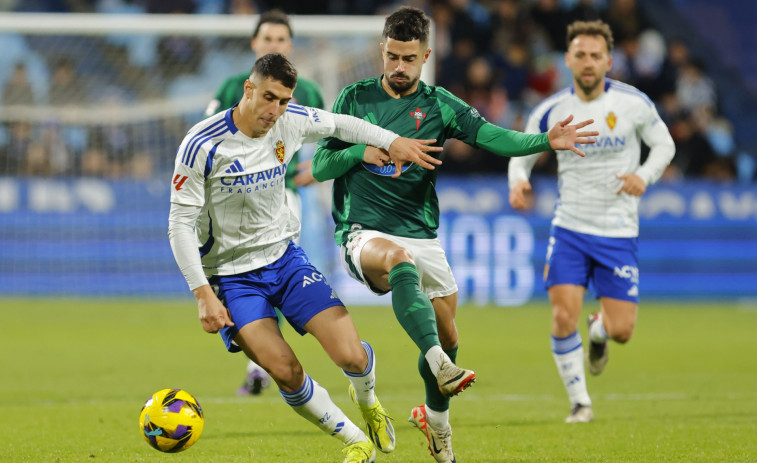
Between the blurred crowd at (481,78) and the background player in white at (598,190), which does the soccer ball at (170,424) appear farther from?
the blurred crowd at (481,78)

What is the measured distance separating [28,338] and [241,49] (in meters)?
5.19

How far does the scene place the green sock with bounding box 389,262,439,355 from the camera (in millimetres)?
5297

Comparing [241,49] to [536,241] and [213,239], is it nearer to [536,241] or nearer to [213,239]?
[536,241]

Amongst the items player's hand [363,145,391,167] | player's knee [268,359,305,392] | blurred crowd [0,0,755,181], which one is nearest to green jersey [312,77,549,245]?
player's hand [363,145,391,167]

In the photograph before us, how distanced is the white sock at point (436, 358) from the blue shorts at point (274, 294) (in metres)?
0.71

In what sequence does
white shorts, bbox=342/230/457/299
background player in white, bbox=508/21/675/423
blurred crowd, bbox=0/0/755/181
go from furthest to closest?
1. blurred crowd, bbox=0/0/755/181
2. background player in white, bbox=508/21/675/423
3. white shorts, bbox=342/230/457/299

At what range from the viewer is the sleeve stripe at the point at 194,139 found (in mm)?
5375

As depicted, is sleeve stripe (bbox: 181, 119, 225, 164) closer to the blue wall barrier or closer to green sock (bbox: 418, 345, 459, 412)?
green sock (bbox: 418, 345, 459, 412)

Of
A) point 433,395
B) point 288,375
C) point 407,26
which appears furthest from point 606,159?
point 288,375

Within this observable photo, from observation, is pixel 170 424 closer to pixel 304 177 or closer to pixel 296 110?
pixel 296 110

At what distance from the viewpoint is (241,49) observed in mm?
15188

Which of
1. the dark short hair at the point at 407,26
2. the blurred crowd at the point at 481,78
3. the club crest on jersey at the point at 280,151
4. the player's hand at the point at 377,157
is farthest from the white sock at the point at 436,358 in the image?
the blurred crowd at the point at 481,78

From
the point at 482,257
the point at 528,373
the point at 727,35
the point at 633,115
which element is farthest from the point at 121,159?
the point at 727,35

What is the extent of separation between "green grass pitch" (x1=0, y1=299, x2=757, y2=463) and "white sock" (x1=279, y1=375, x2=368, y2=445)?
341 mm
